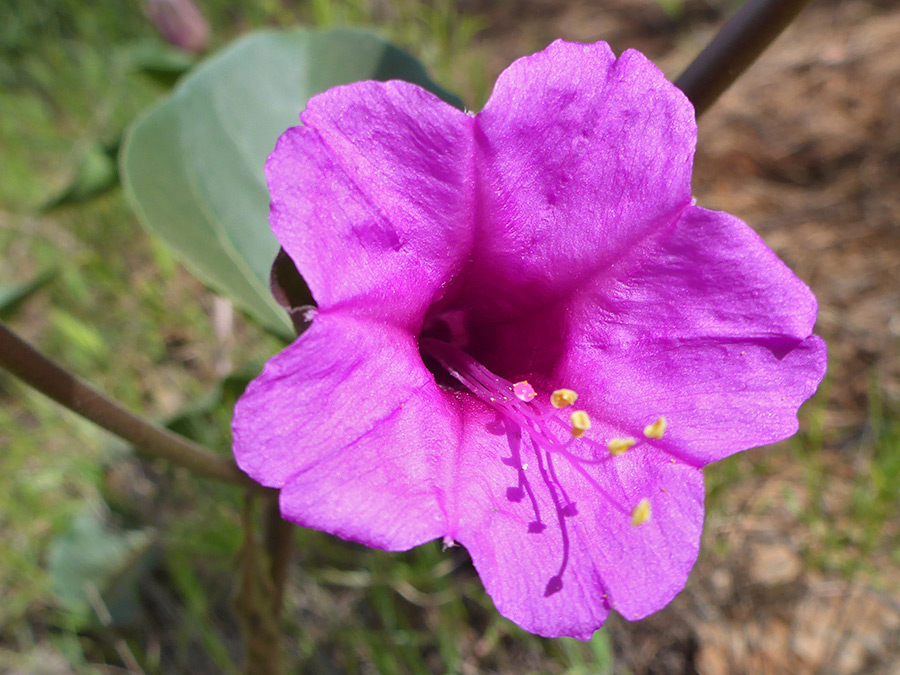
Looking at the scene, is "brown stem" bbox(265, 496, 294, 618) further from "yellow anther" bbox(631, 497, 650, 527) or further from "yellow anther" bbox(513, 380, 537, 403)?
"yellow anther" bbox(631, 497, 650, 527)

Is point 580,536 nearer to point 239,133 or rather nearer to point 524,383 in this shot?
point 524,383

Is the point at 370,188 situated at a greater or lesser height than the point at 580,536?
greater

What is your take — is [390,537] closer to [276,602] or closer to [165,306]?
[276,602]

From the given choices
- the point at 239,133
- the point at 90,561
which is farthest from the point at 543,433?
the point at 90,561

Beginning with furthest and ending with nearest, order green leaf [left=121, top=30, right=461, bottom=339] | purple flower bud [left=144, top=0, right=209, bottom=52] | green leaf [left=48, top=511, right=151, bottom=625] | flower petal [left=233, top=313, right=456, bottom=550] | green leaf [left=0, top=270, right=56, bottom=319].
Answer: purple flower bud [left=144, top=0, right=209, bottom=52] → green leaf [left=48, top=511, right=151, bottom=625] → green leaf [left=0, top=270, right=56, bottom=319] → green leaf [left=121, top=30, right=461, bottom=339] → flower petal [left=233, top=313, right=456, bottom=550]

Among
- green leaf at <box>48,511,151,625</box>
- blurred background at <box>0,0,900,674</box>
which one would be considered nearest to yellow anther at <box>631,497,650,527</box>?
blurred background at <box>0,0,900,674</box>

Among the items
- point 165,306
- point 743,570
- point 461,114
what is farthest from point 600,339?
point 165,306
